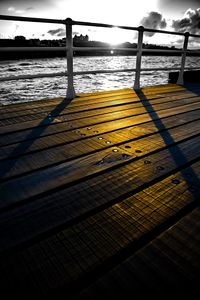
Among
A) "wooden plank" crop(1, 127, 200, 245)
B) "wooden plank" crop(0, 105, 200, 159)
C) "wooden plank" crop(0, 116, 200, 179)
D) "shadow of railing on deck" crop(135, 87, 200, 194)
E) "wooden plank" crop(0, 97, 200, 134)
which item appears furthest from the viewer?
"wooden plank" crop(0, 97, 200, 134)

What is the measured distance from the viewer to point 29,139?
1920 mm

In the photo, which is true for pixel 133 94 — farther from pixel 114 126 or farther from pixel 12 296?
pixel 12 296

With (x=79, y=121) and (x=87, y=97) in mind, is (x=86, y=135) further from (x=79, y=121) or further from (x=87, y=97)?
(x=87, y=97)

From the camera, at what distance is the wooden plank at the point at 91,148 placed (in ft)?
4.91

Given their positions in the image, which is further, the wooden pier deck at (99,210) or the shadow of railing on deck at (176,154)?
the shadow of railing on deck at (176,154)

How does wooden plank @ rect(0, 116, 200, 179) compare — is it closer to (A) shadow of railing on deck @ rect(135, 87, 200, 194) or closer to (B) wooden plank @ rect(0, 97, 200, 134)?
(A) shadow of railing on deck @ rect(135, 87, 200, 194)

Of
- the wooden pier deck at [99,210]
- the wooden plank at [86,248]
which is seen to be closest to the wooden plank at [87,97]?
the wooden pier deck at [99,210]

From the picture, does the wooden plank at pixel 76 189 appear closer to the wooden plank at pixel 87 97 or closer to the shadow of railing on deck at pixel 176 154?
the shadow of railing on deck at pixel 176 154

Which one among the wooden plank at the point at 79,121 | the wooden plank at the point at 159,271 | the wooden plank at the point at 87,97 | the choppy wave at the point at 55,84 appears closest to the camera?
the wooden plank at the point at 159,271

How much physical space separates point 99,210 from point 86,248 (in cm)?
23

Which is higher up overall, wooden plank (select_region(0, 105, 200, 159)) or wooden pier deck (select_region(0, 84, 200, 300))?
wooden plank (select_region(0, 105, 200, 159))

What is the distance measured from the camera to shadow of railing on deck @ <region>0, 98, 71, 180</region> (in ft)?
4.93

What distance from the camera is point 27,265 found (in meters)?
0.81

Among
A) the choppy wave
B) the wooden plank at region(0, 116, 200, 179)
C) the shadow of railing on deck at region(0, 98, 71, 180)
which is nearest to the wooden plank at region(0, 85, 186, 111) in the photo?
the shadow of railing on deck at region(0, 98, 71, 180)
